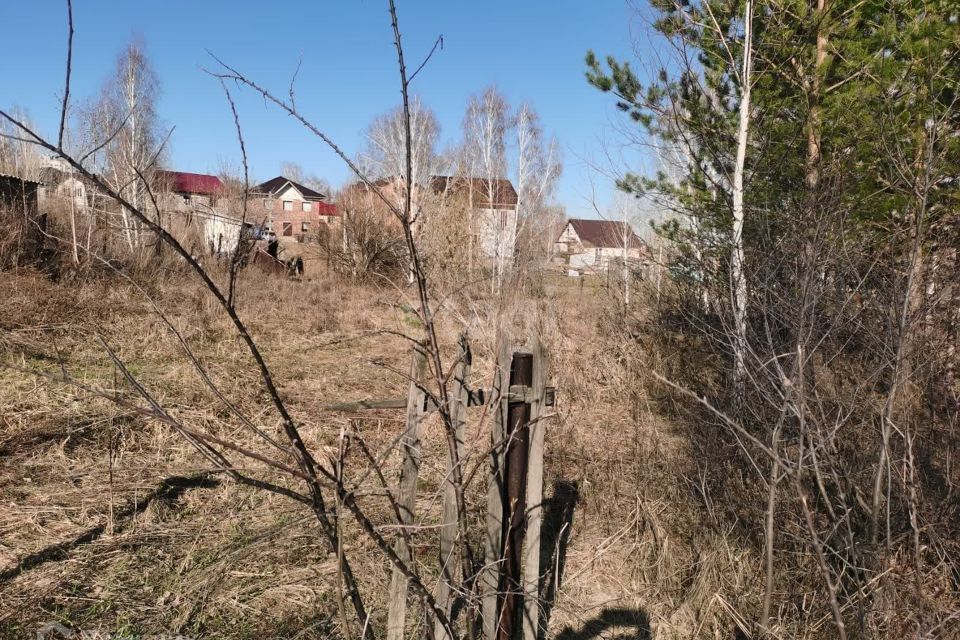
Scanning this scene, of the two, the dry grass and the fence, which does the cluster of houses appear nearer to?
the dry grass

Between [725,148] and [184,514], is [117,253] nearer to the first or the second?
[184,514]

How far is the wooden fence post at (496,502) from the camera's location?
1.98 meters

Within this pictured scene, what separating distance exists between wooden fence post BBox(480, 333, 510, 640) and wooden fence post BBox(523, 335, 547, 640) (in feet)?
0.46

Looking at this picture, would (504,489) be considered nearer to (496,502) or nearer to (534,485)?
(496,502)

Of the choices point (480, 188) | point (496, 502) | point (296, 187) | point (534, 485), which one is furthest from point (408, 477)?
point (296, 187)

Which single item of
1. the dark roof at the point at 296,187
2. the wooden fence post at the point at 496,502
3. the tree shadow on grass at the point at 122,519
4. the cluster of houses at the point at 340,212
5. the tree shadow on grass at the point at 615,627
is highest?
the dark roof at the point at 296,187

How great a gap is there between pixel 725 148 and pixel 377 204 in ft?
51.9

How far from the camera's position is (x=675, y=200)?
298 inches

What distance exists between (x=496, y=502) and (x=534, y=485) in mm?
202

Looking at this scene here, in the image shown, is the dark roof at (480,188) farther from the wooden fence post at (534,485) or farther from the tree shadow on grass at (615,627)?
the wooden fence post at (534,485)

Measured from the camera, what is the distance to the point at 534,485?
222cm

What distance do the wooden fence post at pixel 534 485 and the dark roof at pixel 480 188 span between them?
18.8m

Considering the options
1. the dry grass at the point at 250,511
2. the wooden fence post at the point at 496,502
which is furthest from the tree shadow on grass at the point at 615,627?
the wooden fence post at the point at 496,502

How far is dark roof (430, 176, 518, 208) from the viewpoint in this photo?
21933 millimetres
